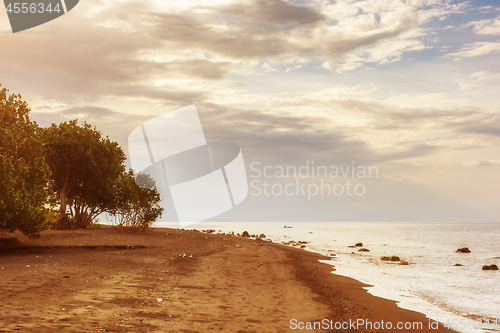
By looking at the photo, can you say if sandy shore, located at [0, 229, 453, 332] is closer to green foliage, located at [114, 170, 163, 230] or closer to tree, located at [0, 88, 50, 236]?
tree, located at [0, 88, 50, 236]

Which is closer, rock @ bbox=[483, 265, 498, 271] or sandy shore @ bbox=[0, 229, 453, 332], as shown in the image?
sandy shore @ bbox=[0, 229, 453, 332]

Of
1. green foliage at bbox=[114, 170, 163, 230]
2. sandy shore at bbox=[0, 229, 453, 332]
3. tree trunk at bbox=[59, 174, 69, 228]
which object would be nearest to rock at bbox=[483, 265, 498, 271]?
sandy shore at bbox=[0, 229, 453, 332]

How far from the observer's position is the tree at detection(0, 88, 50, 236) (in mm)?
24344

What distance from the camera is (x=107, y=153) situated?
161 feet

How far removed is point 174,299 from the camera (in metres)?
14.4

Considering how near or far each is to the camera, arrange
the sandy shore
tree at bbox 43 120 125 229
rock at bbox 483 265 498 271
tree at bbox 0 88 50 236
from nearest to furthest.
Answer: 1. the sandy shore
2. tree at bbox 0 88 50 236
3. rock at bbox 483 265 498 271
4. tree at bbox 43 120 125 229

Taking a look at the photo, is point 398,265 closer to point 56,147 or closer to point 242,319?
point 242,319

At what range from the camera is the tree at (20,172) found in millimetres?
24344

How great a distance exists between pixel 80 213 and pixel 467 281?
145ft

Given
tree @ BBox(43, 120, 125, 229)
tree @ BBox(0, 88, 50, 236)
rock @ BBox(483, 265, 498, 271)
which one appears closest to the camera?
tree @ BBox(0, 88, 50, 236)

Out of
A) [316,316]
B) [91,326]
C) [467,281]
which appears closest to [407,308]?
[316,316]

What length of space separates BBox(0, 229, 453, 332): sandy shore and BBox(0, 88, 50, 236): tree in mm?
4017

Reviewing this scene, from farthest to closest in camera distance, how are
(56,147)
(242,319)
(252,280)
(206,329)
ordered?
(56,147)
(252,280)
(242,319)
(206,329)

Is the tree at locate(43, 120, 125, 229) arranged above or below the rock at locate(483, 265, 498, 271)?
above
